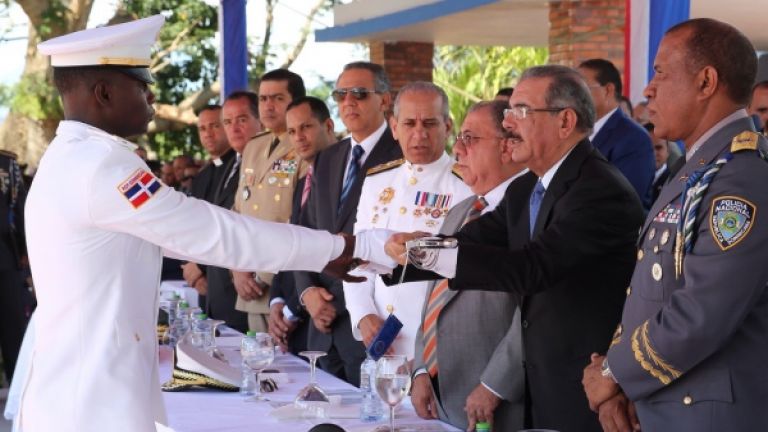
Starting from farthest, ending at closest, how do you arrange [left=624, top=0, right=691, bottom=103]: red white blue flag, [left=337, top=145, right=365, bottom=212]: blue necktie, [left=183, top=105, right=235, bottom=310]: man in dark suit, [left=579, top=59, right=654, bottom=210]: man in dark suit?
[left=183, top=105, right=235, bottom=310]: man in dark suit
[left=337, top=145, right=365, bottom=212]: blue necktie
[left=624, top=0, right=691, bottom=103]: red white blue flag
[left=579, top=59, right=654, bottom=210]: man in dark suit

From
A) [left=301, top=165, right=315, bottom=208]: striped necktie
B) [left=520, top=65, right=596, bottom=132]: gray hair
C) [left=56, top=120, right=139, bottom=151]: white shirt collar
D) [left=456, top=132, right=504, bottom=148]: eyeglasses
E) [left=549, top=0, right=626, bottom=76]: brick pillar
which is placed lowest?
[left=301, top=165, right=315, bottom=208]: striped necktie

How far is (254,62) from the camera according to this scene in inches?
731

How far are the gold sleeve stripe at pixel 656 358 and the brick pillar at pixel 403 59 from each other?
1184cm

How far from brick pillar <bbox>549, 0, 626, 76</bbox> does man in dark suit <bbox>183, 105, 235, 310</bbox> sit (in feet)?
11.6

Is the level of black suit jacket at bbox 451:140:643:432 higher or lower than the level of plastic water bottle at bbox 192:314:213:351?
higher

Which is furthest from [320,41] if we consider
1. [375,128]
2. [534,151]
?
[534,151]

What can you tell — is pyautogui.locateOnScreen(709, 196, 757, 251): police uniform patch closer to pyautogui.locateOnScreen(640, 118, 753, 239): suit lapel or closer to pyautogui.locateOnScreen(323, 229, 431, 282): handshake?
pyautogui.locateOnScreen(640, 118, 753, 239): suit lapel

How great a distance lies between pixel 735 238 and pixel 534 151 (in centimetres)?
94

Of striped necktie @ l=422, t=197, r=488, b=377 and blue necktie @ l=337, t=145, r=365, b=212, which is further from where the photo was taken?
blue necktie @ l=337, t=145, r=365, b=212

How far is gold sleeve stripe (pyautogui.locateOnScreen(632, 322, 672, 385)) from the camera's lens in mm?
2547

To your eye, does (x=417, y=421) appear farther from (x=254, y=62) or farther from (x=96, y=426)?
(x=254, y=62)

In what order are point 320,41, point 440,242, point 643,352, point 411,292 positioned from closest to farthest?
point 643,352, point 440,242, point 411,292, point 320,41

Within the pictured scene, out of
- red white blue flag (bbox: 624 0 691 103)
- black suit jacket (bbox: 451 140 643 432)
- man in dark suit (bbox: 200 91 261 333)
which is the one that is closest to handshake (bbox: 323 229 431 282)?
black suit jacket (bbox: 451 140 643 432)

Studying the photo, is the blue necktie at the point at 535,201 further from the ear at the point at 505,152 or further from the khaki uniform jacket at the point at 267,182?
the khaki uniform jacket at the point at 267,182
